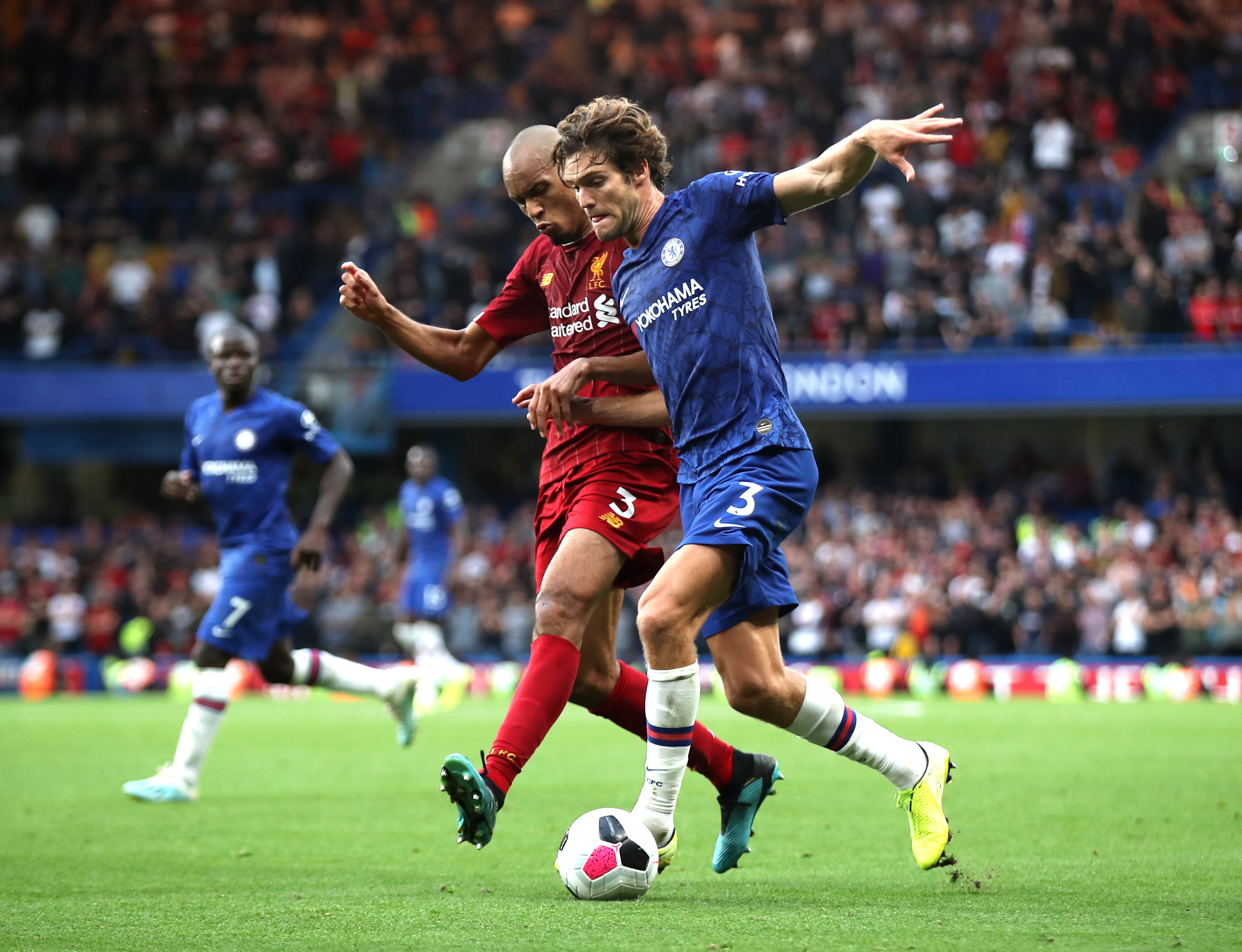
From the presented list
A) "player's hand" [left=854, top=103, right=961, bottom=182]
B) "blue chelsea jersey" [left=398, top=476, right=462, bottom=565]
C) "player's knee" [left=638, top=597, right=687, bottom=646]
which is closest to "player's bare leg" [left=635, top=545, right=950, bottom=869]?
"player's knee" [left=638, top=597, right=687, bottom=646]

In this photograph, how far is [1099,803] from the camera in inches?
307

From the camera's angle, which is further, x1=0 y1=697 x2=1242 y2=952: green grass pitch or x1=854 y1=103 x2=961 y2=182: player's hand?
x1=854 y1=103 x2=961 y2=182: player's hand

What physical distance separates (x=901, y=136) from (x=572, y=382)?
53.8 inches

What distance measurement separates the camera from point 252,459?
888 centimetres

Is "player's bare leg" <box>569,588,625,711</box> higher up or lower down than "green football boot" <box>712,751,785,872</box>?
higher up

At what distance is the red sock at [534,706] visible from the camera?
5105 mm

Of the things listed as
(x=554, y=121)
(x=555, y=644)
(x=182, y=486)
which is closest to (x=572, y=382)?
(x=555, y=644)

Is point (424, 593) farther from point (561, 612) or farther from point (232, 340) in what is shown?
point (561, 612)

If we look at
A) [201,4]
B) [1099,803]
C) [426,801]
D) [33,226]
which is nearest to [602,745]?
[426,801]

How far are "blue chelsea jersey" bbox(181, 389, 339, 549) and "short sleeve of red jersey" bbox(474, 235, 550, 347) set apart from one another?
9.74 feet

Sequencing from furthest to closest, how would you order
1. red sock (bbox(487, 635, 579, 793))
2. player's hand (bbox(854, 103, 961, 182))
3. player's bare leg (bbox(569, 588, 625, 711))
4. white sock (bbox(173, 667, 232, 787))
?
1. white sock (bbox(173, 667, 232, 787))
2. player's bare leg (bbox(569, 588, 625, 711))
3. red sock (bbox(487, 635, 579, 793))
4. player's hand (bbox(854, 103, 961, 182))

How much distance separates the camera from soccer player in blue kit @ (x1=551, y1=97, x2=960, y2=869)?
504cm

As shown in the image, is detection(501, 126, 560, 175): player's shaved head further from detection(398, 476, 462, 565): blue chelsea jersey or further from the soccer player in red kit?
detection(398, 476, 462, 565): blue chelsea jersey

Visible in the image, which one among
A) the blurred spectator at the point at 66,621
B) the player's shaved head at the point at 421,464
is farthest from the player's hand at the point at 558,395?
the blurred spectator at the point at 66,621
